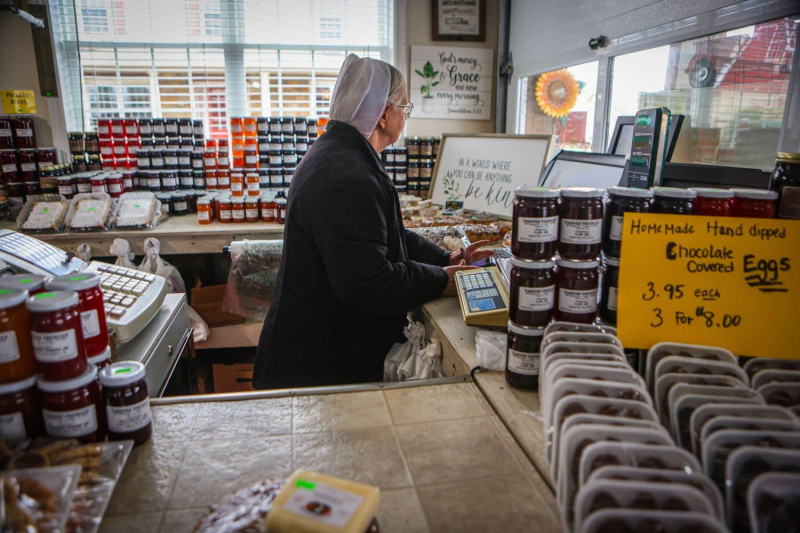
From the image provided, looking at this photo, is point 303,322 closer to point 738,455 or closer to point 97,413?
point 97,413

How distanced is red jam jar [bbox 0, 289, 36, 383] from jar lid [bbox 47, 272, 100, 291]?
3.1 inches

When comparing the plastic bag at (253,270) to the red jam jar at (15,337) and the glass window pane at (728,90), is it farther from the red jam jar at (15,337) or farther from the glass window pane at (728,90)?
the glass window pane at (728,90)

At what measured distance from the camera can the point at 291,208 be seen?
1791mm

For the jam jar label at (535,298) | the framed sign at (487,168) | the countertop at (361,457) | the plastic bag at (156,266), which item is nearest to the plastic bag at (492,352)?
the countertop at (361,457)

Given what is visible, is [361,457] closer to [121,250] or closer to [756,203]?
[756,203]

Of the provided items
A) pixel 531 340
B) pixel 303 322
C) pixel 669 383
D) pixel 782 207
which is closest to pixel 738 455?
pixel 669 383

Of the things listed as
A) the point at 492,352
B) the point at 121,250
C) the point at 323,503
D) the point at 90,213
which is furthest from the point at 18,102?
the point at 323,503

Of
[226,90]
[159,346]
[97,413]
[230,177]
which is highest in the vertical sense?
[226,90]

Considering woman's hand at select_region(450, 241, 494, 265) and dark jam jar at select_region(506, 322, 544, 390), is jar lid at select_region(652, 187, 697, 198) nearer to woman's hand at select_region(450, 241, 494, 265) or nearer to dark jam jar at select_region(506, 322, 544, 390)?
dark jam jar at select_region(506, 322, 544, 390)

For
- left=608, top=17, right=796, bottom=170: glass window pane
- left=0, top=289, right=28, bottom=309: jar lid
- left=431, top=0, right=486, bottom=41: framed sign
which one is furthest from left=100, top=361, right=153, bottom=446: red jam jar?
left=431, top=0, right=486, bottom=41: framed sign

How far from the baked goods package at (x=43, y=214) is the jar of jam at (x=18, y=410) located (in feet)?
8.94

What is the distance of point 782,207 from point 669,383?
1.55ft

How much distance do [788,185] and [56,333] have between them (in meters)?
1.45

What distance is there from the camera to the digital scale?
1517 millimetres
